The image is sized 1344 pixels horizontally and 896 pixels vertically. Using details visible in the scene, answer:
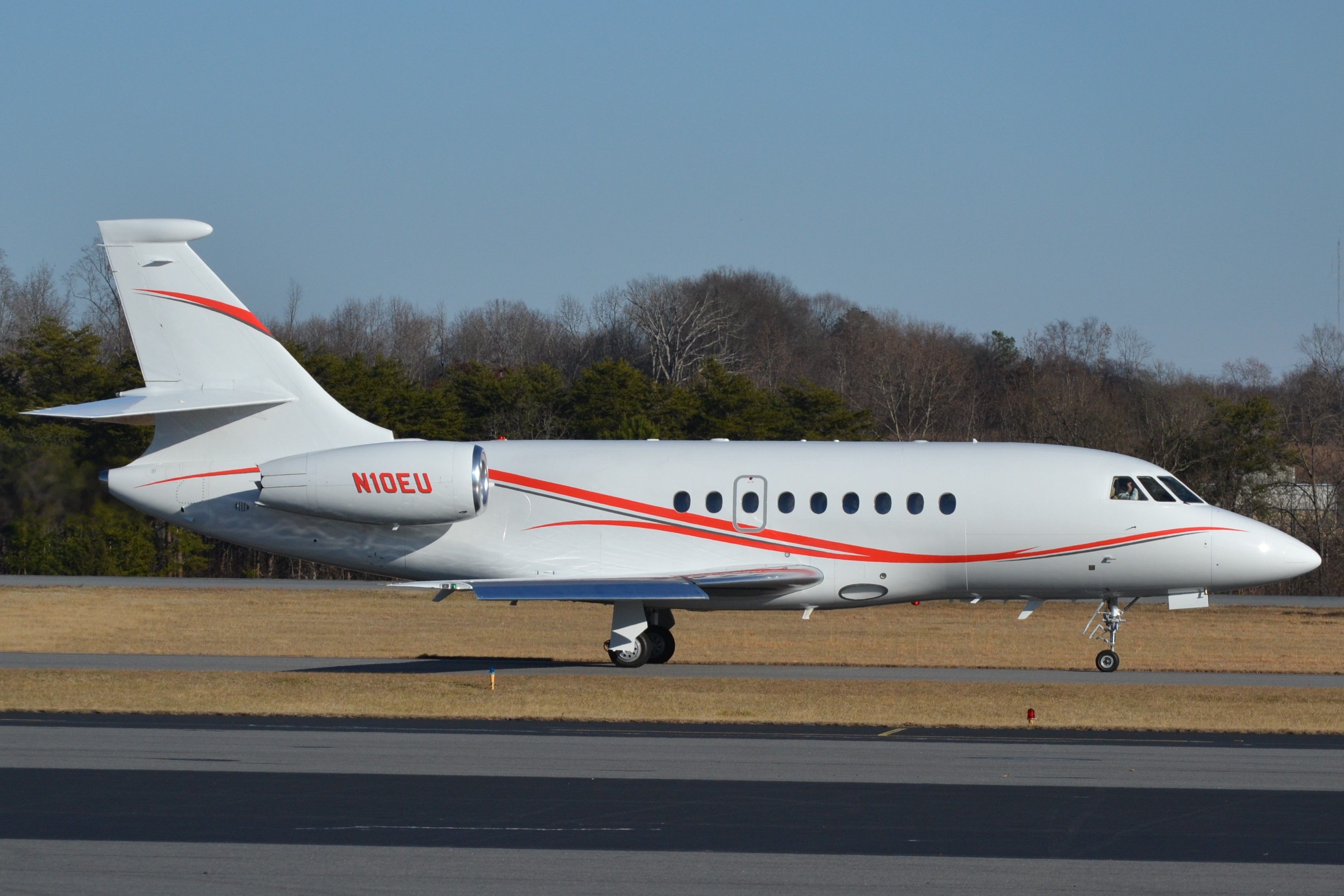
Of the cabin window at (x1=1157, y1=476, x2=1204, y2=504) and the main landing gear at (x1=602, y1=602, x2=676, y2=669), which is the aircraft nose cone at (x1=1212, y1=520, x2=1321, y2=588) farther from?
the main landing gear at (x1=602, y1=602, x2=676, y2=669)

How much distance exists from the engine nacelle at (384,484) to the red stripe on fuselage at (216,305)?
2380mm

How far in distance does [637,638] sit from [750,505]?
2.69 m

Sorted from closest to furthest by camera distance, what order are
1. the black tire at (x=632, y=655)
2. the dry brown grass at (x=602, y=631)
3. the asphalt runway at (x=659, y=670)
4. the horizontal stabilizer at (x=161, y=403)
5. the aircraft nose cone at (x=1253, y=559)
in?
the asphalt runway at (x=659, y=670) < the horizontal stabilizer at (x=161, y=403) < the aircraft nose cone at (x=1253, y=559) < the black tire at (x=632, y=655) < the dry brown grass at (x=602, y=631)

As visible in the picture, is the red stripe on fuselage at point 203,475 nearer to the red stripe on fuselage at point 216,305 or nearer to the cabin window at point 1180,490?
the red stripe on fuselage at point 216,305

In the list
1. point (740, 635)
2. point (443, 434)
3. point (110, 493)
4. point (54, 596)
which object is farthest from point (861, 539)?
point (443, 434)

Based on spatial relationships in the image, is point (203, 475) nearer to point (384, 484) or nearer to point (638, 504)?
point (384, 484)

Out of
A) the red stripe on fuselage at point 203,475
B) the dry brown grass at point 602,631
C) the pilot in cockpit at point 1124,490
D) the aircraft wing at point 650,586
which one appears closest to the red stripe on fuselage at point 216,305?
the red stripe on fuselage at point 203,475

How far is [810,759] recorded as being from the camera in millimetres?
13477

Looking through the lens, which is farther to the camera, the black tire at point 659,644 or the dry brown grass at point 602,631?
the dry brown grass at point 602,631

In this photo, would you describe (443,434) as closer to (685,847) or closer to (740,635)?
(740,635)

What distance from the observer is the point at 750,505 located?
22.4m

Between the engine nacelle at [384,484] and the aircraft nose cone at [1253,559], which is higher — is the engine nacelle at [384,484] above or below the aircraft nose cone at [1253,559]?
above

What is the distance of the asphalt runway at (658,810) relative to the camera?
883cm

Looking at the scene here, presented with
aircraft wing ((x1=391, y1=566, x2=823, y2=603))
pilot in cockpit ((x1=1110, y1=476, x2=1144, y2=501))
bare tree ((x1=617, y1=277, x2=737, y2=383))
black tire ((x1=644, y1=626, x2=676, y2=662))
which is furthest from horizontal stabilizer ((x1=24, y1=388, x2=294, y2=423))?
bare tree ((x1=617, y1=277, x2=737, y2=383))
